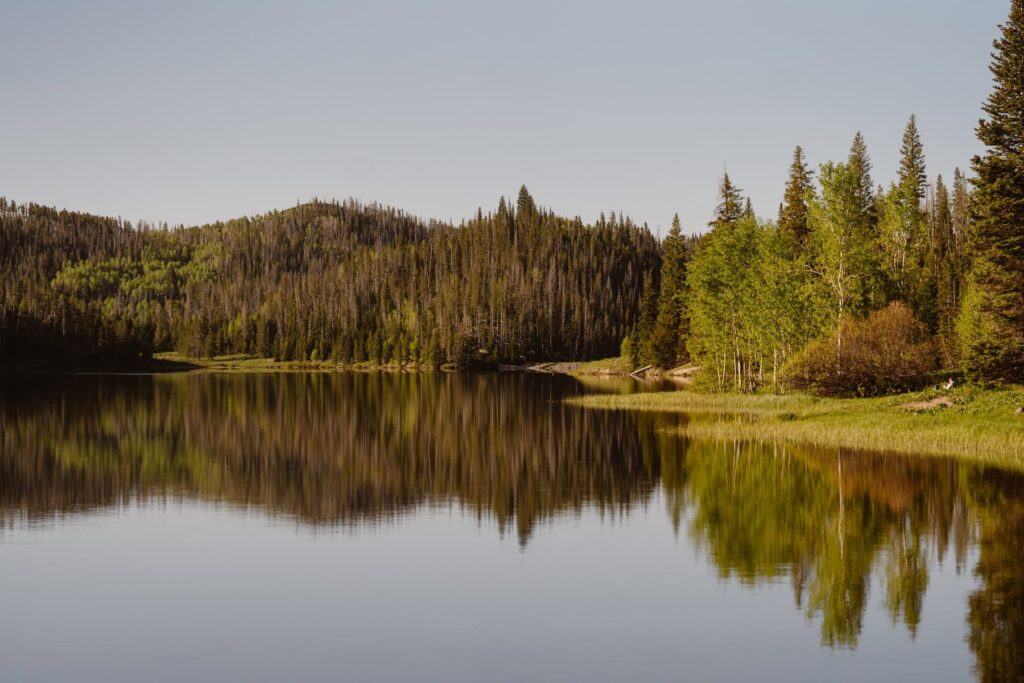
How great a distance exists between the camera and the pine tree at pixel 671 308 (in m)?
121

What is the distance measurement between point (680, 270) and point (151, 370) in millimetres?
111453

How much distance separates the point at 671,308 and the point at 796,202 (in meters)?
18.0

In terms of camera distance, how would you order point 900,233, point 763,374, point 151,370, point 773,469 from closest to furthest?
point 773,469 < point 763,374 < point 900,233 < point 151,370

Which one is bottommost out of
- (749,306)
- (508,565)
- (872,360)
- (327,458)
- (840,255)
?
(508,565)

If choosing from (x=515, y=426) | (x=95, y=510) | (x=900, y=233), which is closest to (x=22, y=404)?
(x=515, y=426)

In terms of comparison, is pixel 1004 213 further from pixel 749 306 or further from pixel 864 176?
pixel 864 176

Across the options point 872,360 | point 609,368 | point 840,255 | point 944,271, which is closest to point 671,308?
point 944,271

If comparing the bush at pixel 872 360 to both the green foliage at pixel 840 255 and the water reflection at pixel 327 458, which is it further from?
the water reflection at pixel 327 458

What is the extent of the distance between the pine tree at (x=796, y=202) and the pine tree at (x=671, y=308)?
1174 cm

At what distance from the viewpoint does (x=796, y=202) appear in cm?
11688

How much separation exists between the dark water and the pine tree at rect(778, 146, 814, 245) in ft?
213

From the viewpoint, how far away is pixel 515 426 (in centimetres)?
6594

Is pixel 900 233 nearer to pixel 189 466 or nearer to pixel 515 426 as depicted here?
pixel 515 426

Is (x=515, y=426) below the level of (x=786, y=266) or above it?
below
